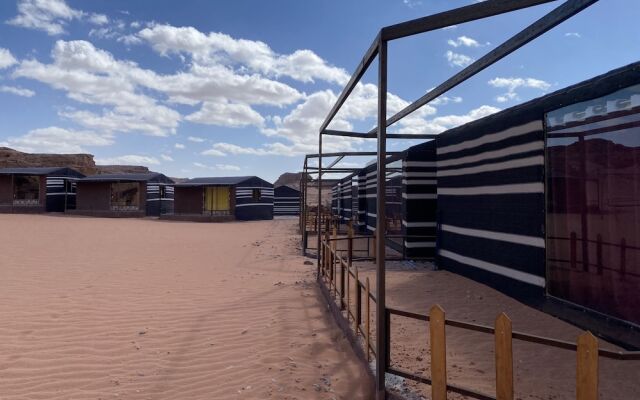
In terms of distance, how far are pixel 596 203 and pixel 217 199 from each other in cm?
3145

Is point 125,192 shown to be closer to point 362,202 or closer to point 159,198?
point 159,198

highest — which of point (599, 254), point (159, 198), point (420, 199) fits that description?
point (159, 198)

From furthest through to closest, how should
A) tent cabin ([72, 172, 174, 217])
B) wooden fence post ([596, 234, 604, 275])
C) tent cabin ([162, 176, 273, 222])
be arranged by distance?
tent cabin ([72, 172, 174, 217]), tent cabin ([162, 176, 273, 222]), wooden fence post ([596, 234, 604, 275])

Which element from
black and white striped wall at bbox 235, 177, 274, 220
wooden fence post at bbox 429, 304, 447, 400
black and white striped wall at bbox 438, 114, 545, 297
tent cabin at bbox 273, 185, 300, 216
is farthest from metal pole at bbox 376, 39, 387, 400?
tent cabin at bbox 273, 185, 300, 216

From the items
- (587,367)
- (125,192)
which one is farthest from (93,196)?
(587,367)

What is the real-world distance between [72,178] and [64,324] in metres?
33.5

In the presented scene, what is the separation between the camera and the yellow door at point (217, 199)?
34.0 m

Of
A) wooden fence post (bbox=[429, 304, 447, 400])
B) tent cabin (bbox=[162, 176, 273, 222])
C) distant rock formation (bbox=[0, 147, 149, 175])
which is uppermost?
distant rock formation (bbox=[0, 147, 149, 175])

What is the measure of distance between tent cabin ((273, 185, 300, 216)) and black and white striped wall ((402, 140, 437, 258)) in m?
34.0

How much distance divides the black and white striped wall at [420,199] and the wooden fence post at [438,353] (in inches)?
346

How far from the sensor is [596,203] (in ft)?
17.6

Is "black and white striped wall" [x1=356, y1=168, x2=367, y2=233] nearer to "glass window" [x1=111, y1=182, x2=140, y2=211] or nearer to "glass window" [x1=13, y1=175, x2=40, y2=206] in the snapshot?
"glass window" [x1=111, y1=182, x2=140, y2=211]

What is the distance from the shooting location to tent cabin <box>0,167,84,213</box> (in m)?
32.2

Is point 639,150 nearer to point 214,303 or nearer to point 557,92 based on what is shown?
point 557,92
